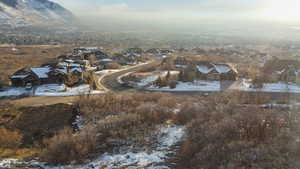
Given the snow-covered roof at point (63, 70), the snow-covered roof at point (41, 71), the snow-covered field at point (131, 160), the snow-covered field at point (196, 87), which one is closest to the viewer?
the snow-covered field at point (131, 160)

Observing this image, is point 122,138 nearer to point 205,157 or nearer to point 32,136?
point 205,157

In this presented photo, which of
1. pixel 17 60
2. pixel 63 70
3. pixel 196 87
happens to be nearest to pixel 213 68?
pixel 196 87

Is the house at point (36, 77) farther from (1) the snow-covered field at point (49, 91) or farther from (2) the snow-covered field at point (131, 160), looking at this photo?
(2) the snow-covered field at point (131, 160)

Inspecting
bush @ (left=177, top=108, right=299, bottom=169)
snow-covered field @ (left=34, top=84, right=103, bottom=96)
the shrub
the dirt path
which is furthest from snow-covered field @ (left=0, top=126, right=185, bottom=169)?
the shrub

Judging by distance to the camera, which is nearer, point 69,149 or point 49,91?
point 69,149

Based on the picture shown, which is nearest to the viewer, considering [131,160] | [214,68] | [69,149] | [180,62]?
[131,160]

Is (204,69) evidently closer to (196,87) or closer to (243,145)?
(196,87)

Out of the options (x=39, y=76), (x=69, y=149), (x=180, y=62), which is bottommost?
(x=69, y=149)

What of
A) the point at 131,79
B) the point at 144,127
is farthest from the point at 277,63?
the point at 144,127

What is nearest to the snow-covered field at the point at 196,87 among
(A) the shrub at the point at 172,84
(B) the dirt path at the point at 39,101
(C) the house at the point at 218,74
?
(A) the shrub at the point at 172,84

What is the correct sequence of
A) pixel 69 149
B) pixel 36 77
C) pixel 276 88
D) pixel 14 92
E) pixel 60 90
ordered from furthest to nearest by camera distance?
pixel 276 88, pixel 36 77, pixel 60 90, pixel 14 92, pixel 69 149

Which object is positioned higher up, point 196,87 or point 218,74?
point 218,74
